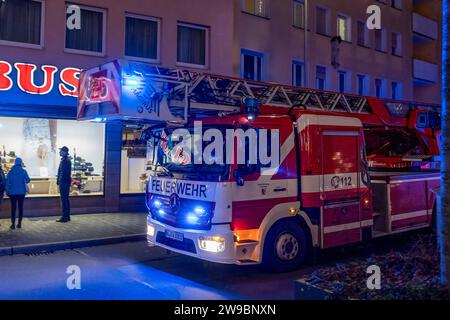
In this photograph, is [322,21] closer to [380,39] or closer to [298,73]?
[298,73]

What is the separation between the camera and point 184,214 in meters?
7.21

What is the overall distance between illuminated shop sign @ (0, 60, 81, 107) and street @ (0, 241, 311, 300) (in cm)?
469

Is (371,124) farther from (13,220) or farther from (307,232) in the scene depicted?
(13,220)

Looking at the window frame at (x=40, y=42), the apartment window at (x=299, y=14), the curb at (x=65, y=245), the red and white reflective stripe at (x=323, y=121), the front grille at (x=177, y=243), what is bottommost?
the curb at (x=65, y=245)

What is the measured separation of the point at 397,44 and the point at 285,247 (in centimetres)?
2054

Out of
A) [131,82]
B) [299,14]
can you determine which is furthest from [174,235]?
[299,14]

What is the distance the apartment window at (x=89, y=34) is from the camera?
13.0 meters

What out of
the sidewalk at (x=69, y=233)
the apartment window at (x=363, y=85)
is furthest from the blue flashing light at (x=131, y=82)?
the apartment window at (x=363, y=85)

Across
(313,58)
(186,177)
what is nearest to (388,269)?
(186,177)

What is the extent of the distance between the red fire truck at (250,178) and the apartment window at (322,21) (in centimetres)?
1201

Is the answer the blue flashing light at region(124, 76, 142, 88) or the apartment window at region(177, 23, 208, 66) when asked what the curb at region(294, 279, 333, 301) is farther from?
the apartment window at region(177, 23, 208, 66)

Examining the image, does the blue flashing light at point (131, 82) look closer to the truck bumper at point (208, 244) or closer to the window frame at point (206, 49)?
the truck bumper at point (208, 244)

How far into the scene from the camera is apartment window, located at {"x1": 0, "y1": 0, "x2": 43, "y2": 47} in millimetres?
12125

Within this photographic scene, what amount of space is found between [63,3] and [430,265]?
11.1m
